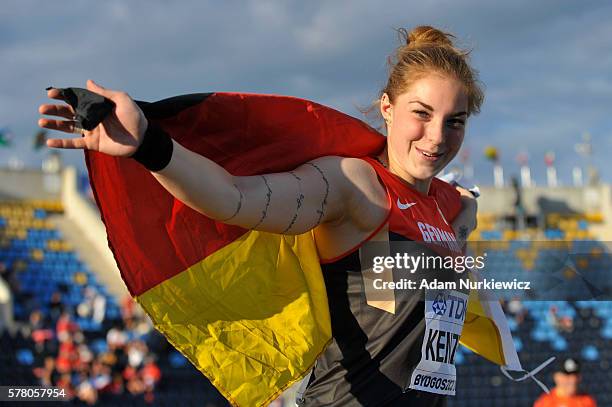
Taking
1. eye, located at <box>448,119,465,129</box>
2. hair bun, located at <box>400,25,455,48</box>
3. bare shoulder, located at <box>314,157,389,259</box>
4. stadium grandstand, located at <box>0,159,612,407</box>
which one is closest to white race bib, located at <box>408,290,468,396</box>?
bare shoulder, located at <box>314,157,389,259</box>

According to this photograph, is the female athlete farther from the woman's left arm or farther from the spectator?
the spectator

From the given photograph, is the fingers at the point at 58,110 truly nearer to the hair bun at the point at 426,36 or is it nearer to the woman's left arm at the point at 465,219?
the hair bun at the point at 426,36

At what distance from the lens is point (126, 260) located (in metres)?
2.87

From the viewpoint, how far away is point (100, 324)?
50.7 ft

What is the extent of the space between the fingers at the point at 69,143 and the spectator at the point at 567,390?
238 inches

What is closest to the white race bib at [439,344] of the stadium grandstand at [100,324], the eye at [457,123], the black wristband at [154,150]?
the eye at [457,123]

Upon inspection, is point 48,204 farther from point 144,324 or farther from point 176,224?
point 176,224

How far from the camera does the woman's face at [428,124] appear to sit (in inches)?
114

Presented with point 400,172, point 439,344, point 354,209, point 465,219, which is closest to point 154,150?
point 354,209

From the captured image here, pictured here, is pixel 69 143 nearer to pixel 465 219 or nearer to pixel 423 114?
pixel 423 114

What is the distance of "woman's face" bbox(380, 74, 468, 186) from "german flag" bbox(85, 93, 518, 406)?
0.18 meters

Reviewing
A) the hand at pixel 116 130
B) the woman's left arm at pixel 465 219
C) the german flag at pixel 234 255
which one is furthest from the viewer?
the woman's left arm at pixel 465 219

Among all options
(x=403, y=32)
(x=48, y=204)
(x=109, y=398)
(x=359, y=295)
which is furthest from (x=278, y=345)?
(x=48, y=204)

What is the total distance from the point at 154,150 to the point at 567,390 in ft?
20.0
